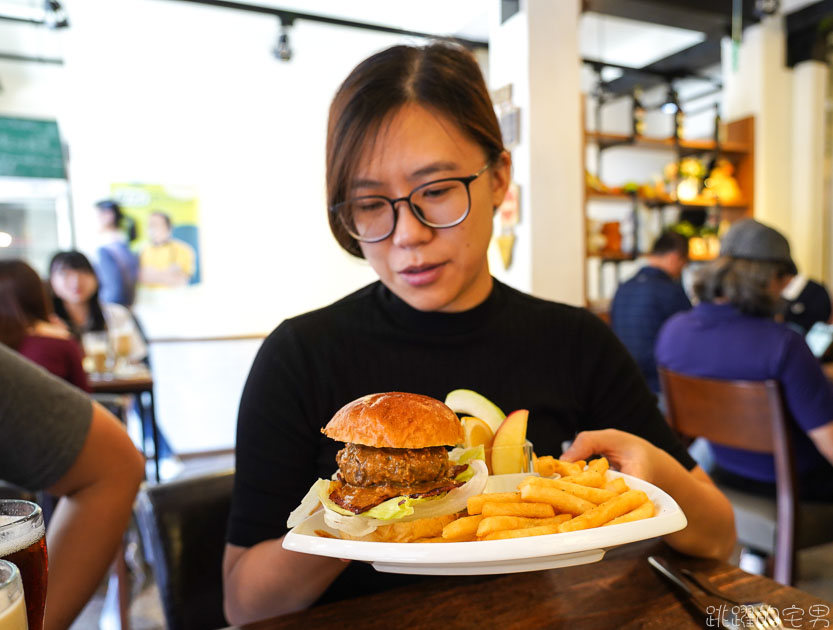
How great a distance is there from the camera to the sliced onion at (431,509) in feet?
2.38

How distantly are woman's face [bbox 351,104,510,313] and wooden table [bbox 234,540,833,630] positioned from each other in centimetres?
53

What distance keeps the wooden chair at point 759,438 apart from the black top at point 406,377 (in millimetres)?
890

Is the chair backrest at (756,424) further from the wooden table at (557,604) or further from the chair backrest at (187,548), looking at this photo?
the chair backrest at (187,548)

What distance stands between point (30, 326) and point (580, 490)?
10.1 ft

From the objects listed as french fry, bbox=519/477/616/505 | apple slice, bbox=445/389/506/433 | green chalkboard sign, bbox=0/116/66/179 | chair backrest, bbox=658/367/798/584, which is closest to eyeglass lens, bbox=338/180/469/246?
apple slice, bbox=445/389/506/433

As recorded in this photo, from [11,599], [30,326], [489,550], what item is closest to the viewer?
[11,599]

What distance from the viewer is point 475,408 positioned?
99 centimetres

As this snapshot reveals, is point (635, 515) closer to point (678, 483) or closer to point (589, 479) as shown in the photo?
point (589, 479)

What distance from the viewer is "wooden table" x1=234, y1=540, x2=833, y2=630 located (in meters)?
0.86

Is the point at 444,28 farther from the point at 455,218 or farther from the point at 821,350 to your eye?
the point at 821,350

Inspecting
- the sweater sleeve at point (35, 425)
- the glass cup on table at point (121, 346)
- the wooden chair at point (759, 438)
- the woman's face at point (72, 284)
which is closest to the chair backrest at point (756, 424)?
the wooden chair at point (759, 438)

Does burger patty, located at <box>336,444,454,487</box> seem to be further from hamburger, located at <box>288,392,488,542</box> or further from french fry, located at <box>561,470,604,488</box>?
french fry, located at <box>561,470,604,488</box>

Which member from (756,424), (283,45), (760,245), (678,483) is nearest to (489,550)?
(678,483)

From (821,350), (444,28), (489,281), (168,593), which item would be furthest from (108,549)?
(821,350)
